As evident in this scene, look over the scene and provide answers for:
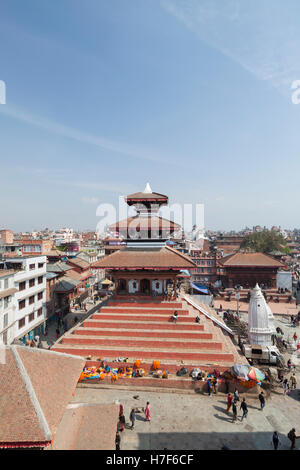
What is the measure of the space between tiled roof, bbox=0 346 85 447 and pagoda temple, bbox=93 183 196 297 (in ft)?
27.1

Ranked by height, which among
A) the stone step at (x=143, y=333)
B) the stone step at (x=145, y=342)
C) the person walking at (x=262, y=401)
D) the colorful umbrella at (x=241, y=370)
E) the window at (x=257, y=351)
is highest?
the stone step at (x=143, y=333)

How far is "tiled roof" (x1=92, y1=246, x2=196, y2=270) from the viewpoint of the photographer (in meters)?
16.6

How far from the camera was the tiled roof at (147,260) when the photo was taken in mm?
Result: 16594

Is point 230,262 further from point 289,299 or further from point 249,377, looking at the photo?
point 249,377

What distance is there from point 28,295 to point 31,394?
56.3 feet

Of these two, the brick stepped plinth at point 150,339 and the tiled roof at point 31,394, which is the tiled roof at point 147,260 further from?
the tiled roof at point 31,394

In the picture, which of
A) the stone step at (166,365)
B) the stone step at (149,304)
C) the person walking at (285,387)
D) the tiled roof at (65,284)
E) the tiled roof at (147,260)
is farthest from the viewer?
the tiled roof at (65,284)

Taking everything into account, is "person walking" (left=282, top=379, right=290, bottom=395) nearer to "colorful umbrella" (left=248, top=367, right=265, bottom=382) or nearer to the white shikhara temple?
"colorful umbrella" (left=248, top=367, right=265, bottom=382)

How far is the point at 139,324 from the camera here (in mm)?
16328

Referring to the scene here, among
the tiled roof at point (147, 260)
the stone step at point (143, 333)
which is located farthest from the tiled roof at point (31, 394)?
the tiled roof at point (147, 260)

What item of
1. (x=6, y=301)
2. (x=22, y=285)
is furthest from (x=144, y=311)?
(x=22, y=285)

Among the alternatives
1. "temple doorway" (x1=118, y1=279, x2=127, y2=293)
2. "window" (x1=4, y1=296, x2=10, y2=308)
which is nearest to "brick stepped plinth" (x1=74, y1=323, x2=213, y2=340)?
"temple doorway" (x1=118, y1=279, x2=127, y2=293)

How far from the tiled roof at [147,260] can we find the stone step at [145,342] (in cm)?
442

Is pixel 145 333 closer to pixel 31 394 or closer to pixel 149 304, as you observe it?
pixel 149 304
